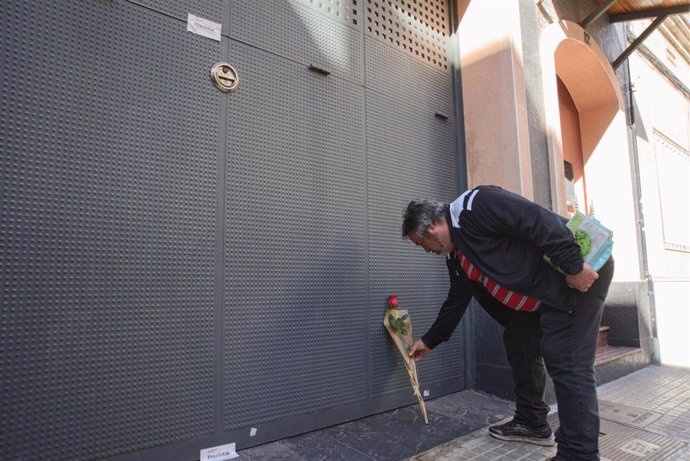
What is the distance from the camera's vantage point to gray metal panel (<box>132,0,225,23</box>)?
2549 mm

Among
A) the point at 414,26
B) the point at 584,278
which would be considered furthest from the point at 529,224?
the point at 414,26

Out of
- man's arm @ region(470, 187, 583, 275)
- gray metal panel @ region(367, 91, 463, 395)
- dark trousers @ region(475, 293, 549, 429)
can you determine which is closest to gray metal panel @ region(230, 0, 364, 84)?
gray metal panel @ region(367, 91, 463, 395)

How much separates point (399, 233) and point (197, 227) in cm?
165

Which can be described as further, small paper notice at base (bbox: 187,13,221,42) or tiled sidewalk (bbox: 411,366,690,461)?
small paper notice at base (bbox: 187,13,221,42)

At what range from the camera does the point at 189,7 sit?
267 cm

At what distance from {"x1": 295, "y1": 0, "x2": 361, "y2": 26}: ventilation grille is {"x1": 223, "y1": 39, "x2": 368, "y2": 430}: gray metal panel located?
0.54 meters

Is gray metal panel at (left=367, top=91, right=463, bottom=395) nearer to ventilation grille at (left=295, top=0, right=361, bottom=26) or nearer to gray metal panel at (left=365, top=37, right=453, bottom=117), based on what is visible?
gray metal panel at (left=365, top=37, right=453, bottom=117)

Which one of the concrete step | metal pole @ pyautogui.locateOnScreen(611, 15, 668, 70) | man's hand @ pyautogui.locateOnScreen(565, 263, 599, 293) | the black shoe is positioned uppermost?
metal pole @ pyautogui.locateOnScreen(611, 15, 668, 70)

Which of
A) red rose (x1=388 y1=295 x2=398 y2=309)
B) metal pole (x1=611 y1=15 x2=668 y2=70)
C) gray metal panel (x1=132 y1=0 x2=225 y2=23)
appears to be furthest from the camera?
metal pole (x1=611 y1=15 x2=668 y2=70)

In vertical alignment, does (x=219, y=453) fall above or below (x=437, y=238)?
below

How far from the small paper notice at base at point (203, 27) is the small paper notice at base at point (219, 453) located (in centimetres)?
245

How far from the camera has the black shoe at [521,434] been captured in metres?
2.71

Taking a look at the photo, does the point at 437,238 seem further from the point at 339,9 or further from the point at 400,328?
the point at 339,9

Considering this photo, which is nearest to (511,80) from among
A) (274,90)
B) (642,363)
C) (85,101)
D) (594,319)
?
(274,90)
